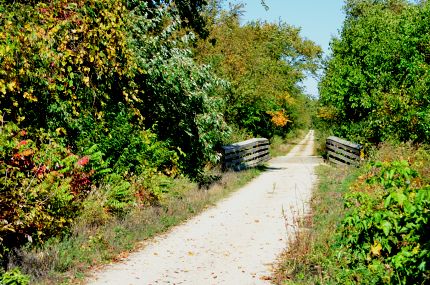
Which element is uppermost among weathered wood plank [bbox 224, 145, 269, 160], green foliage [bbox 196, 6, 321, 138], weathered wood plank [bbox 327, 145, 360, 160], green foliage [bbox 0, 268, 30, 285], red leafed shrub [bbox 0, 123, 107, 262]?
green foliage [bbox 196, 6, 321, 138]

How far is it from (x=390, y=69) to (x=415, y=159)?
8.83 metres

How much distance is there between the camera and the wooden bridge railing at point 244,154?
20.1 meters

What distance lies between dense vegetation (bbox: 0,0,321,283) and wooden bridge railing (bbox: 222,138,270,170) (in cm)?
397

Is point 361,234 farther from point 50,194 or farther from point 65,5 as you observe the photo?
point 65,5

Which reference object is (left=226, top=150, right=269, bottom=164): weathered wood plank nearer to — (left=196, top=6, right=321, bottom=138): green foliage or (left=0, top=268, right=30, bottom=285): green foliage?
(left=196, top=6, right=321, bottom=138): green foliage

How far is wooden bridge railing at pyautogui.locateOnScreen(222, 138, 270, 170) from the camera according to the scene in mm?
20125

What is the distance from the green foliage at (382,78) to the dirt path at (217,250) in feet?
24.4

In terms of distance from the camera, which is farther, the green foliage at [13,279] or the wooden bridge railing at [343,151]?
the wooden bridge railing at [343,151]

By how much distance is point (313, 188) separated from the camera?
15.7 meters

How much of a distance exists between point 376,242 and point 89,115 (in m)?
7.54

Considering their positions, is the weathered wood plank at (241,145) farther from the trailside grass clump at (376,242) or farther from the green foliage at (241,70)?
the trailside grass clump at (376,242)

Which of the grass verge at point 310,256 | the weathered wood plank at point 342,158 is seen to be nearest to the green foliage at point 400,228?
the grass verge at point 310,256

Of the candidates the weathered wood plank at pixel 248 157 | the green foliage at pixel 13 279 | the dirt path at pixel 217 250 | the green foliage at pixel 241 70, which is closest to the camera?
the green foliage at pixel 13 279

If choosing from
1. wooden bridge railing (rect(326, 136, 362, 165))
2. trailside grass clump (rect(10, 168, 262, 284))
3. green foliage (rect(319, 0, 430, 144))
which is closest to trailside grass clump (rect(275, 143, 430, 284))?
trailside grass clump (rect(10, 168, 262, 284))
